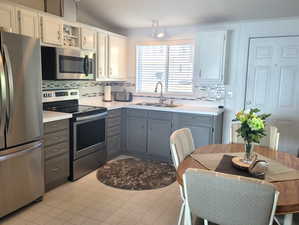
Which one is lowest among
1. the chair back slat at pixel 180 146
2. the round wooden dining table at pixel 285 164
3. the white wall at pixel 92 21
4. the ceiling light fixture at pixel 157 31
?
the round wooden dining table at pixel 285 164

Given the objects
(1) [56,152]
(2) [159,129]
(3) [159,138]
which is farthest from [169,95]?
(1) [56,152]

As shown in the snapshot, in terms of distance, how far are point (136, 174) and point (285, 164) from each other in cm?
213

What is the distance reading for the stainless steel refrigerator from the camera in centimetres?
231

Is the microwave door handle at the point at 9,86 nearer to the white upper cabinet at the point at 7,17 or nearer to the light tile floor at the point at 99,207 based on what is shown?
the white upper cabinet at the point at 7,17

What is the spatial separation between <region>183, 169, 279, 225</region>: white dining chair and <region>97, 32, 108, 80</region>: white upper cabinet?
3.13m

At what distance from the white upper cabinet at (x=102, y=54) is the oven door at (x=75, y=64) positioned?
0.24 m

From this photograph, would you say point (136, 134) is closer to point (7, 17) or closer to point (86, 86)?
point (86, 86)

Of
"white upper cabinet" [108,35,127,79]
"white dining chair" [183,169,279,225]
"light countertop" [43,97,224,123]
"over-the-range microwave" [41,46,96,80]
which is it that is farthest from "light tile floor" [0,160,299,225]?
"white upper cabinet" [108,35,127,79]

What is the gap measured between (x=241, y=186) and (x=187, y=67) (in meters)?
3.40

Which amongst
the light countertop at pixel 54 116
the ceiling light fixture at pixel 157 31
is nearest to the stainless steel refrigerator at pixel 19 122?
the light countertop at pixel 54 116

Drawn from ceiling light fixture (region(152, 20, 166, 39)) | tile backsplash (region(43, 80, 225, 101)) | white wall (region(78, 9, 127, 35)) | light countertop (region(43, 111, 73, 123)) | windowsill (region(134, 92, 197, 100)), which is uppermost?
white wall (region(78, 9, 127, 35))

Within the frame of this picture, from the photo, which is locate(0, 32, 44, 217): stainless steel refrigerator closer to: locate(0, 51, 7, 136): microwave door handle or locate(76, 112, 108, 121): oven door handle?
locate(0, 51, 7, 136): microwave door handle

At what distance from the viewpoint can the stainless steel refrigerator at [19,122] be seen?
2.31m

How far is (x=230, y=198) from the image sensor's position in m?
1.36
